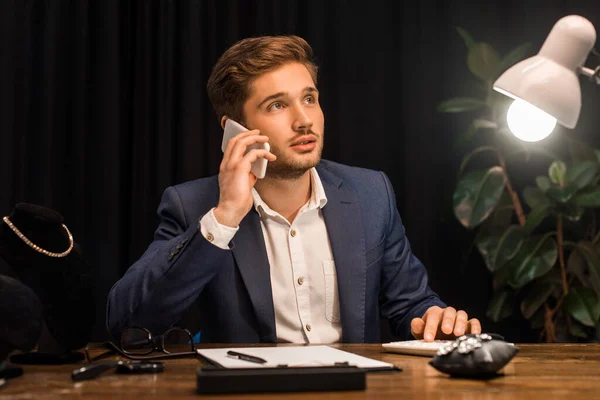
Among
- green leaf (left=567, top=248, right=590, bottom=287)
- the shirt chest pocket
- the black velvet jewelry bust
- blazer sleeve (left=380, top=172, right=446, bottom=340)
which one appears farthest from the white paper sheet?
green leaf (left=567, top=248, right=590, bottom=287)

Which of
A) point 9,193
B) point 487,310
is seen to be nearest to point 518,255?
point 487,310

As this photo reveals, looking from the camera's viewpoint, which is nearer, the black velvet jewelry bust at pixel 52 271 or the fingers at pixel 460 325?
the black velvet jewelry bust at pixel 52 271

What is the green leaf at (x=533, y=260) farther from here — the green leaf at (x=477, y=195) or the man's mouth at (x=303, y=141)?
the man's mouth at (x=303, y=141)

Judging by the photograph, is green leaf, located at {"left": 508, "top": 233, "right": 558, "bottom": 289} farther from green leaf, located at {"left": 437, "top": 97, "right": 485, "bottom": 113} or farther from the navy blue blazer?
the navy blue blazer

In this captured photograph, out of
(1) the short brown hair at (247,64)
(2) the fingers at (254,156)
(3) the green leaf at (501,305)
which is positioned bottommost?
(3) the green leaf at (501,305)

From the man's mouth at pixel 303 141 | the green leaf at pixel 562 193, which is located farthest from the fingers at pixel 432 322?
the green leaf at pixel 562 193

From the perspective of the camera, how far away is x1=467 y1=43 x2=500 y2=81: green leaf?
3217mm

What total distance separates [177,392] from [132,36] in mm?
2876

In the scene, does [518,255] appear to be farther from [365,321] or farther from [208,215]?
[208,215]

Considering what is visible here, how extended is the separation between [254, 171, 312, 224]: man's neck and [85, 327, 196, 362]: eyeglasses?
52 centimetres

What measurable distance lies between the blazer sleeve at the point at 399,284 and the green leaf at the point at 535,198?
3.79ft

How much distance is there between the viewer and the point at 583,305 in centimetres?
302

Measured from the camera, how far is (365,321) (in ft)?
6.50

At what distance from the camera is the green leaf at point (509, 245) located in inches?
122
